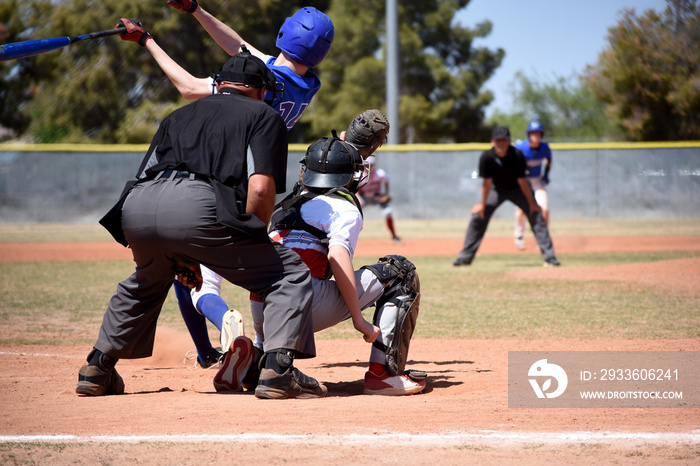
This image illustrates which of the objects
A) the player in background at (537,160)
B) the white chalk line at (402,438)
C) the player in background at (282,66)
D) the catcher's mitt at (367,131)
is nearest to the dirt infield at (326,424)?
the white chalk line at (402,438)

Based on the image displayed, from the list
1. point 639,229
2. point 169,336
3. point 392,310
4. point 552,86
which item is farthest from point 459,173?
point 552,86

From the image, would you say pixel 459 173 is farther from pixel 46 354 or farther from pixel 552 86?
pixel 552 86

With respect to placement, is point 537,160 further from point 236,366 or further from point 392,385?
point 236,366

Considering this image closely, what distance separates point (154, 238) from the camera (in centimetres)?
393

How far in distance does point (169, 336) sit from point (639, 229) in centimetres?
1695

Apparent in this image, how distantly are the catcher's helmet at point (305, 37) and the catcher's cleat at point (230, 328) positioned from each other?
1691 millimetres

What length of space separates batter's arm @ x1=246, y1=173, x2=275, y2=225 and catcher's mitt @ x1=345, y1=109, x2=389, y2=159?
1117 millimetres

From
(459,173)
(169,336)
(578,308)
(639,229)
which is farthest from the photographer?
(459,173)

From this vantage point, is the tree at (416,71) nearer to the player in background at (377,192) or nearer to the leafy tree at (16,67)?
the leafy tree at (16,67)

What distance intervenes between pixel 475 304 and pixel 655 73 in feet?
72.8

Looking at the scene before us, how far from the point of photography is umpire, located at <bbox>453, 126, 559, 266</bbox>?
38.9ft

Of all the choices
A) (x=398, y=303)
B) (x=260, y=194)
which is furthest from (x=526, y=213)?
(x=260, y=194)

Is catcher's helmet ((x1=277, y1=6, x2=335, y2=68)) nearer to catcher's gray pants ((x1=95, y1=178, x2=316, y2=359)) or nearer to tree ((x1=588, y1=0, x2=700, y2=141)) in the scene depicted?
catcher's gray pants ((x1=95, y1=178, x2=316, y2=359))

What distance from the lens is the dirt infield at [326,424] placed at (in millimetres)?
3184
